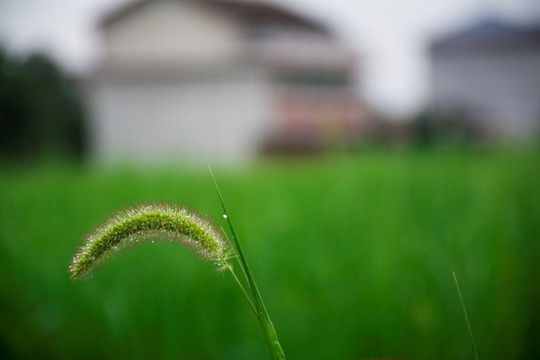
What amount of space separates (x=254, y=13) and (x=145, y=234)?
23.0 m

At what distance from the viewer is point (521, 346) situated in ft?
6.82

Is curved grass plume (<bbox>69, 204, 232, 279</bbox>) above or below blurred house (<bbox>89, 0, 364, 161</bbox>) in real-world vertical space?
below

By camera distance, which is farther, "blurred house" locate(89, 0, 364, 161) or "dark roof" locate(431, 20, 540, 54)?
"dark roof" locate(431, 20, 540, 54)

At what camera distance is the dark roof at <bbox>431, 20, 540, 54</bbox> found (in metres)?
28.4

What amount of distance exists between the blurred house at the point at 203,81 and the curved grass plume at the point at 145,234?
1898 cm

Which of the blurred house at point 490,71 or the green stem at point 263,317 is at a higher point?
the blurred house at point 490,71

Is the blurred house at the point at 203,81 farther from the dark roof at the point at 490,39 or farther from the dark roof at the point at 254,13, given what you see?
the dark roof at the point at 490,39

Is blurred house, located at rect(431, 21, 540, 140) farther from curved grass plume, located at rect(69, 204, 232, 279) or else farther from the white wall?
curved grass plume, located at rect(69, 204, 232, 279)

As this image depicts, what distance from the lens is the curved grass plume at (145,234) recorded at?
2.28 ft

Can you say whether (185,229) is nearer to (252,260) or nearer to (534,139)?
(252,260)

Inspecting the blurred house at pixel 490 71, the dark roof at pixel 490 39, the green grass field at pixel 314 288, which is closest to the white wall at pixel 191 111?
the blurred house at pixel 490 71

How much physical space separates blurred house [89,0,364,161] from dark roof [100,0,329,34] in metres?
0.06

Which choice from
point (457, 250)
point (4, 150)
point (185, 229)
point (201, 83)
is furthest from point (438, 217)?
point (201, 83)

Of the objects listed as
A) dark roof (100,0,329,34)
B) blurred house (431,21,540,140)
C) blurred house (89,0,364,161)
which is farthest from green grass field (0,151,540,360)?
blurred house (431,21,540,140)
